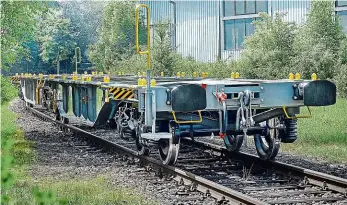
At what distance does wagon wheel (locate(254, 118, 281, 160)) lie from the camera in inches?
396

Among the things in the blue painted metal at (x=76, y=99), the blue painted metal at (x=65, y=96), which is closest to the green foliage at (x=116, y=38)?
the blue painted metal at (x=65, y=96)

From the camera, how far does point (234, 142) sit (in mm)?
11289

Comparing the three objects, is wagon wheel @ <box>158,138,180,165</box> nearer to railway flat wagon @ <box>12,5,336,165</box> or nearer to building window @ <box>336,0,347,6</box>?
railway flat wagon @ <box>12,5,336,165</box>

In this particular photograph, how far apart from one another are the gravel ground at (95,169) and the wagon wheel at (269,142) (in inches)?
72.2

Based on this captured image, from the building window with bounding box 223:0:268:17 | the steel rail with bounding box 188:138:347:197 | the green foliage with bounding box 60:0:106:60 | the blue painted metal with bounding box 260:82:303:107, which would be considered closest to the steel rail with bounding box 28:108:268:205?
the steel rail with bounding box 188:138:347:197

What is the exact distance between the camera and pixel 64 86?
64.5ft

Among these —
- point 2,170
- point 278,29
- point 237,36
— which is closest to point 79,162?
point 2,170

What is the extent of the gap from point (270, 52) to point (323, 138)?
16323 millimetres

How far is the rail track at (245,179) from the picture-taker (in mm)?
7719

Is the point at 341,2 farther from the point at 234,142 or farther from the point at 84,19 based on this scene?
the point at 84,19

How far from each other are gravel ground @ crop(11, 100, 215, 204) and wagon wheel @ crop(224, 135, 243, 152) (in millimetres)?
1744

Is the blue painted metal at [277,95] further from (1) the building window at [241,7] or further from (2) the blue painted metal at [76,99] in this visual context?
(1) the building window at [241,7]

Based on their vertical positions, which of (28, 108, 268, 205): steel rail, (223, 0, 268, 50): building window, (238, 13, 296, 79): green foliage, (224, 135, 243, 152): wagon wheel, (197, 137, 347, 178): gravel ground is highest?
(223, 0, 268, 50): building window

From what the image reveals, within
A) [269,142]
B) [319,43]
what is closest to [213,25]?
[319,43]
